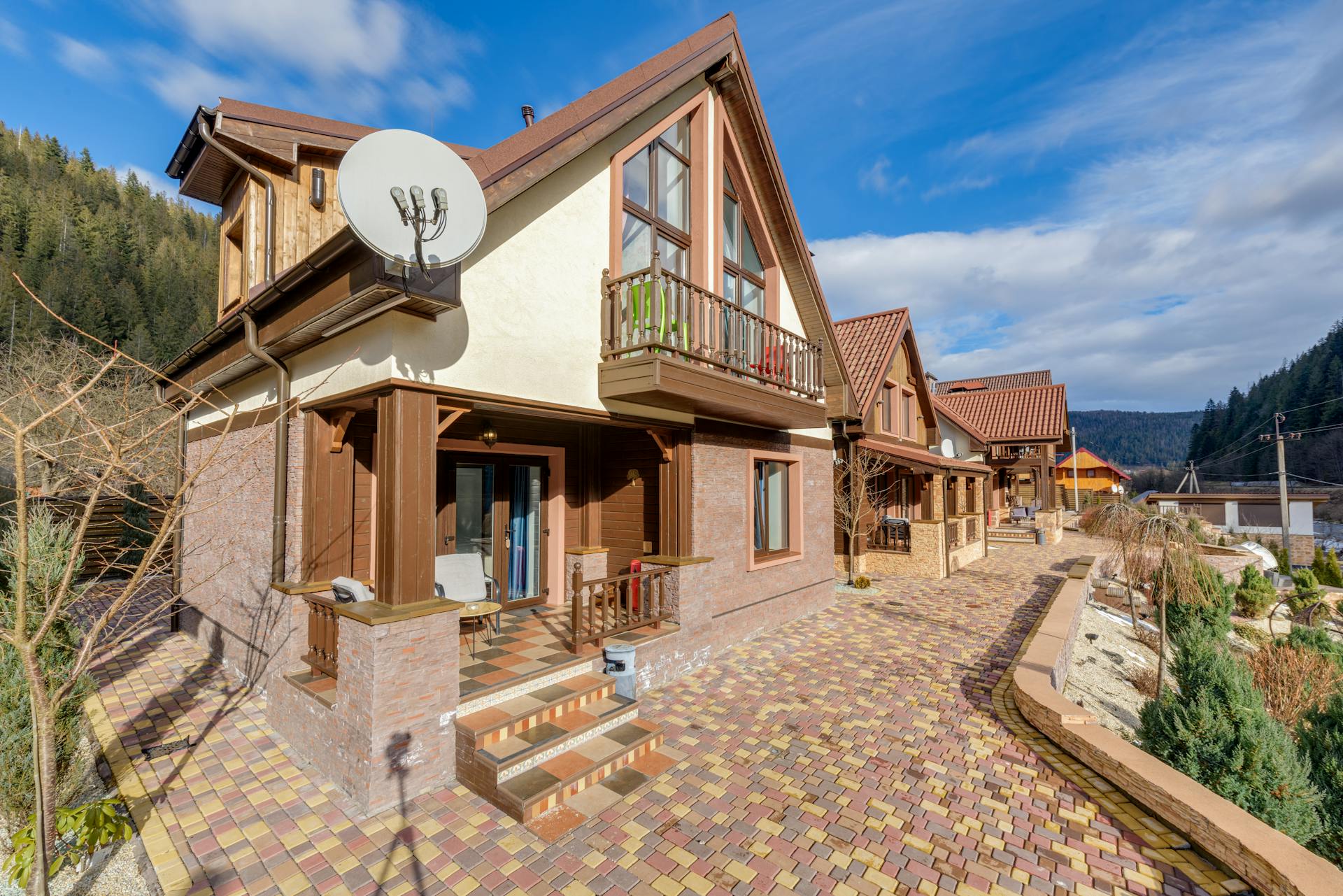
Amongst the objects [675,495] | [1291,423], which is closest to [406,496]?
[675,495]

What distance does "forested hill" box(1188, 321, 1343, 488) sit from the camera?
177 feet

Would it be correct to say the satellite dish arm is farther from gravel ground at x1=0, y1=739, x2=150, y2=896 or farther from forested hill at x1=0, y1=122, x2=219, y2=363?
forested hill at x1=0, y1=122, x2=219, y2=363

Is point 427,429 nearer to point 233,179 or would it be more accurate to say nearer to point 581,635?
point 581,635

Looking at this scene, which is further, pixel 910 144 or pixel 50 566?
pixel 910 144

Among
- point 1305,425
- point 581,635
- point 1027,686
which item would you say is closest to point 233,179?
point 581,635

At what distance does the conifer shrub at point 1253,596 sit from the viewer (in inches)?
589

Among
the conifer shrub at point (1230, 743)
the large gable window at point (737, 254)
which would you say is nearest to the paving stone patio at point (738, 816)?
the conifer shrub at point (1230, 743)

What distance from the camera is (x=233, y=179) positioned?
781 cm

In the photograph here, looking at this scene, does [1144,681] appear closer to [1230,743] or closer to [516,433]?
[1230,743]

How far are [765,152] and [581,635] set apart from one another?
8.21 m

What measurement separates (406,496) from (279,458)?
2.31 m

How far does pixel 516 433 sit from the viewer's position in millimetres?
8062

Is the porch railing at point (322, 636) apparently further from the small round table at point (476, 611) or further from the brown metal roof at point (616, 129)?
the brown metal roof at point (616, 129)

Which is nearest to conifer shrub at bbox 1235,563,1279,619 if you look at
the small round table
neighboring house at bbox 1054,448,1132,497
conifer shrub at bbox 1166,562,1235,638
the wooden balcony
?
conifer shrub at bbox 1166,562,1235,638
